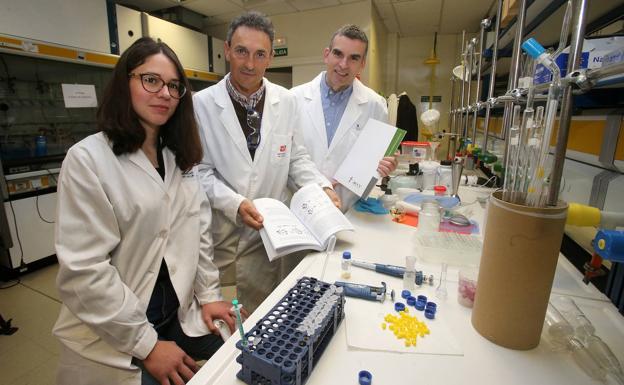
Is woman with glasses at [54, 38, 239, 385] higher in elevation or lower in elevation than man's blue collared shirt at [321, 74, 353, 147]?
lower

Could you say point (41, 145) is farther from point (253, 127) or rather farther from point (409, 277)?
point (409, 277)

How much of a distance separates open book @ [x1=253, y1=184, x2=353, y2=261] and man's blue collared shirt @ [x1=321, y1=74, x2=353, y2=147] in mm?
713

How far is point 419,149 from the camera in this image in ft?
7.88

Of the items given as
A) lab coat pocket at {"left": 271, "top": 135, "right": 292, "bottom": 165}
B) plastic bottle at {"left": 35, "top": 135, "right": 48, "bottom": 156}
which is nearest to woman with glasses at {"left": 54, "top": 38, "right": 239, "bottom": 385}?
lab coat pocket at {"left": 271, "top": 135, "right": 292, "bottom": 165}

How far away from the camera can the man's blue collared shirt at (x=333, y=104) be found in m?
1.82

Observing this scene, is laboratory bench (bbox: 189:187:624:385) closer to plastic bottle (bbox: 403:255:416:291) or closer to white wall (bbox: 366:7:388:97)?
plastic bottle (bbox: 403:255:416:291)

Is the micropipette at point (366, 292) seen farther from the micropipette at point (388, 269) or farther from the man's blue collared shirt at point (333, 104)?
the man's blue collared shirt at point (333, 104)

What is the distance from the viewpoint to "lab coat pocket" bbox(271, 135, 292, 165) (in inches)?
59.0

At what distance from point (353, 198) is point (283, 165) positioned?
0.41 metres

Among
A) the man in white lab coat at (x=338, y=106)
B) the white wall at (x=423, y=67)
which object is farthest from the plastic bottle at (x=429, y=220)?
the white wall at (x=423, y=67)

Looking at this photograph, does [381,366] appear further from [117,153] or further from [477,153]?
[477,153]

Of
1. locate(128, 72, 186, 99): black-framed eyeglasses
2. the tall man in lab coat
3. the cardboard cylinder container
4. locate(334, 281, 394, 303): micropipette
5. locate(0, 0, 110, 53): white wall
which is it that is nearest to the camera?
the cardboard cylinder container

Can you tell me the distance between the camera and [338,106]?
6.06 ft

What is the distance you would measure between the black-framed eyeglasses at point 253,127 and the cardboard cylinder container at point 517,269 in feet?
3.55
